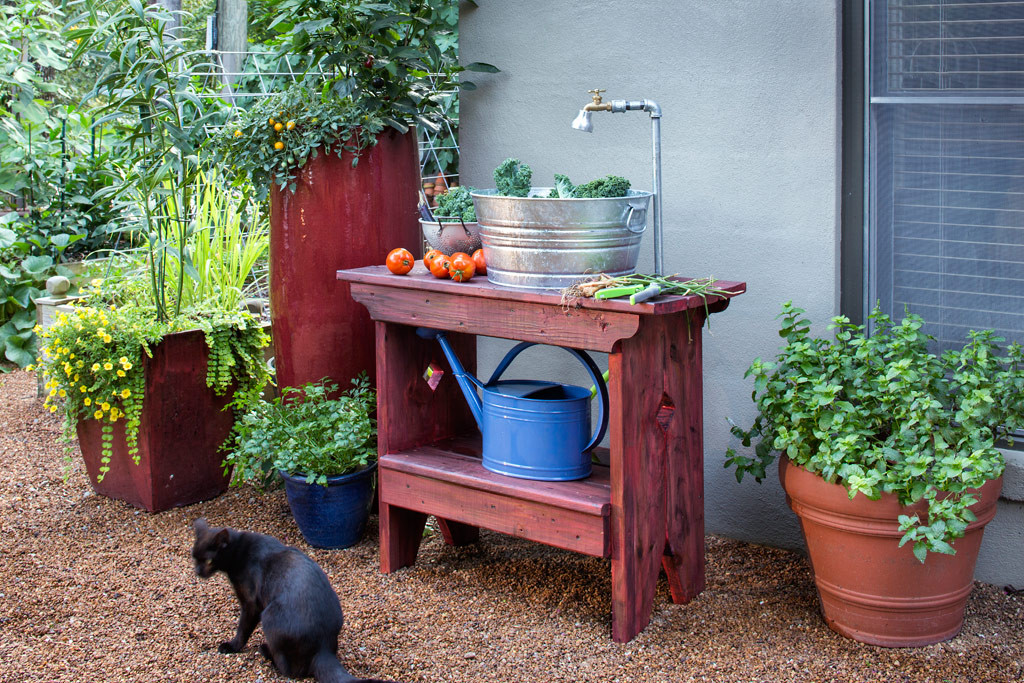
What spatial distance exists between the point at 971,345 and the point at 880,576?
→ 0.83 m

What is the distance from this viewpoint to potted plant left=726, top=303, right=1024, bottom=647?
2709mm

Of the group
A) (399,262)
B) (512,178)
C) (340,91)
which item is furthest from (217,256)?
(512,178)

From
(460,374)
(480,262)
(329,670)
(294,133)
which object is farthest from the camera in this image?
(294,133)

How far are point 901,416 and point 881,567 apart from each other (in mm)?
456

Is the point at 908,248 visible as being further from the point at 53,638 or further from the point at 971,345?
the point at 53,638

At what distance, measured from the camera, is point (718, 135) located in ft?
11.6

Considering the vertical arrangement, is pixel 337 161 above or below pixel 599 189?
above

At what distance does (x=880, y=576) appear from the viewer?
2852mm

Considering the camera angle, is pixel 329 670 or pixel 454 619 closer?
pixel 329 670

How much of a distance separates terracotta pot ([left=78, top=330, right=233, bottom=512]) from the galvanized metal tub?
1.78 metres

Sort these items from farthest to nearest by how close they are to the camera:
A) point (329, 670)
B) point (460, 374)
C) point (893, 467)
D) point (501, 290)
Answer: point (460, 374) < point (501, 290) < point (893, 467) < point (329, 670)

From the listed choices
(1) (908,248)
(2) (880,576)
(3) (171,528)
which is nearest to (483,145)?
(1) (908,248)

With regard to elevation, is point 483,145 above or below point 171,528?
above

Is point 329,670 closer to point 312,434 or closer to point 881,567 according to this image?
point 312,434
